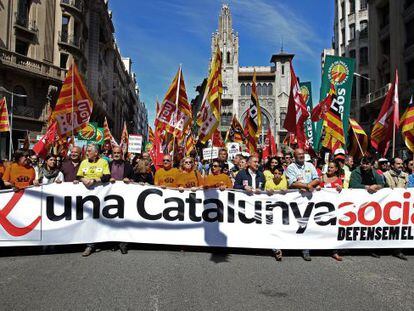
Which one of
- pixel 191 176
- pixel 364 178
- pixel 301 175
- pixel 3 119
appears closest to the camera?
pixel 301 175

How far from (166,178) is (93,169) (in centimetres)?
134

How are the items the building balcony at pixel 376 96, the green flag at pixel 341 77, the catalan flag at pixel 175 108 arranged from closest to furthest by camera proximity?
1. the catalan flag at pixel 175 108
2. the green flag at pixel 341 77
3. the building balcony at pixel 376 96

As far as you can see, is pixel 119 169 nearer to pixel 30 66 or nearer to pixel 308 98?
pixel 308 98

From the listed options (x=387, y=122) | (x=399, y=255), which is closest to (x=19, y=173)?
(x=399, y=255)

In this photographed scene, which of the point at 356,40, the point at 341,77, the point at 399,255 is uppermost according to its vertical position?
the point at 356,40

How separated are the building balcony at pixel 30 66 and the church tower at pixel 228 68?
144ft

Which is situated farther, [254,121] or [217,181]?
[254,121]

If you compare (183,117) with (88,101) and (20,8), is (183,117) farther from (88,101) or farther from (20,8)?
(20,8)

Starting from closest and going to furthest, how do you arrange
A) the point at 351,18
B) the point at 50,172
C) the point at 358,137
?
the point at 50,172 → the point at 358,137 → the point at 351,18

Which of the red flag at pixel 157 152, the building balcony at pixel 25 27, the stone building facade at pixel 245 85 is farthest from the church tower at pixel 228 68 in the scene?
the red flag at pixel 157 152

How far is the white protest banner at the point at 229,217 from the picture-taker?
21.2 ft

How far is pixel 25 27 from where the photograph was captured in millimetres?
Result: 27766

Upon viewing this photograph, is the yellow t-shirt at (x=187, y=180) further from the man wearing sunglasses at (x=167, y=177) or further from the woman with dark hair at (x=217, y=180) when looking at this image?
the woman with dark hair at (x=217, y=180)

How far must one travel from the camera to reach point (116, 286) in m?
4.63
